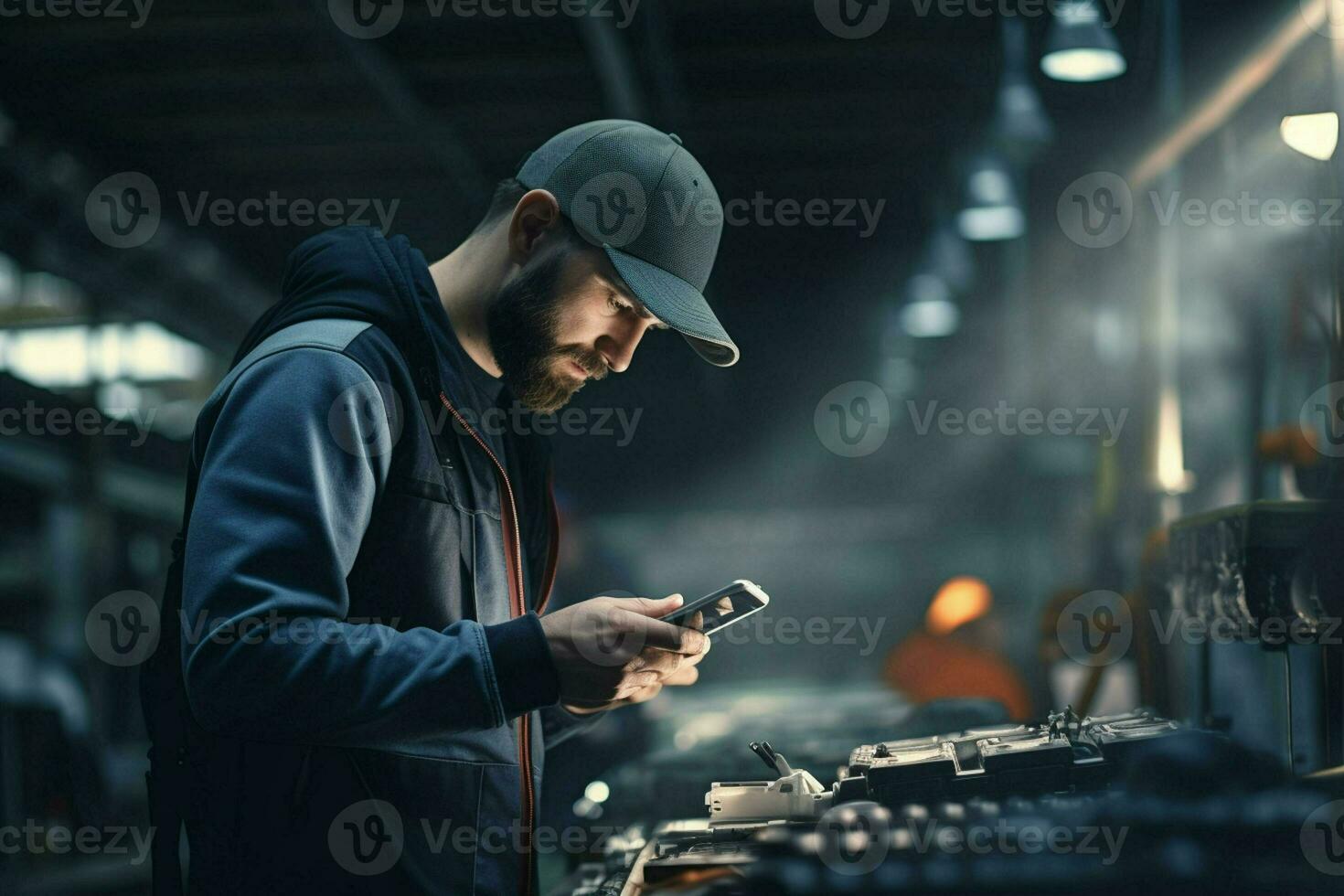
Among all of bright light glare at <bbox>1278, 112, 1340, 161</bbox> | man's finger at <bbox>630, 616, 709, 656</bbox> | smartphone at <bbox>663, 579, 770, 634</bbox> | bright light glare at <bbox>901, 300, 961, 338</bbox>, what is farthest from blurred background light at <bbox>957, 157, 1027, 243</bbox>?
man's finger at <bbox>630, 616, 709, 656</bbox>

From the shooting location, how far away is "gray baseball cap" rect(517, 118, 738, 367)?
70.5 inches

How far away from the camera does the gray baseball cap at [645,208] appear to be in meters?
1.79

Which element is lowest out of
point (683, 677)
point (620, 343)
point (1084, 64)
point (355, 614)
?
point (683, 677)

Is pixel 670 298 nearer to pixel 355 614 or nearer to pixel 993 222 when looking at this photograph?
pixel 355 614

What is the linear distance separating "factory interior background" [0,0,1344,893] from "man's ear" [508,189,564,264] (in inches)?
21.8

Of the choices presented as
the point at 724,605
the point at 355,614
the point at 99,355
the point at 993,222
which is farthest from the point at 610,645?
the point at 99,355

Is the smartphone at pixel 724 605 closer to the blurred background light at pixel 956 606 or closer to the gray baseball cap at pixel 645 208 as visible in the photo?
the gray baseball cap at pixel 645 208

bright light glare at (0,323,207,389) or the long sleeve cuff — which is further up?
bright light glare at (0,323,207,389)

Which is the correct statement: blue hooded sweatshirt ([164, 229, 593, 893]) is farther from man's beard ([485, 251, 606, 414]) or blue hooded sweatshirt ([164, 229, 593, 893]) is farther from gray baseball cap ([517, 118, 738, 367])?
gray baseball cap ([517, 118, 738, 367])

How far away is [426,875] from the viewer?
1.54 m

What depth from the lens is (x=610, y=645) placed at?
1.46 m

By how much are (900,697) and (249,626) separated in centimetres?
438

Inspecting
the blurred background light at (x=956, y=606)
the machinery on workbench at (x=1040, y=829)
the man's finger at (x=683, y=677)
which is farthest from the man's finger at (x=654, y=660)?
the blurred background light at (x=956, y=606)

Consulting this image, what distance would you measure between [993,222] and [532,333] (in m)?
6.08
